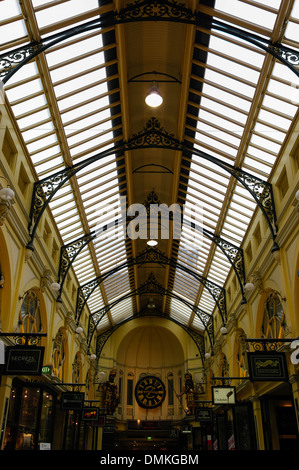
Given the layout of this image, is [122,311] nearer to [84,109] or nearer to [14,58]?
[84,109]

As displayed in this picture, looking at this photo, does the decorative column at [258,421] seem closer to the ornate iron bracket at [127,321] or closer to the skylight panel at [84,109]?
the skylight panel at [84,109]

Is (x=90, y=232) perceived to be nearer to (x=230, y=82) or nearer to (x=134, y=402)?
(x=230, y=82)

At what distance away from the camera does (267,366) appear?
11117 millimetres

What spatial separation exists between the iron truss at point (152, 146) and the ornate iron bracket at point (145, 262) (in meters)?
9.63

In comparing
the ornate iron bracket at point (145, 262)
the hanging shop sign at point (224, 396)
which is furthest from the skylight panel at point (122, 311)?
Result: the hanging shop sign at point (224, 396)

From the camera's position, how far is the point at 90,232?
19781 millimetres

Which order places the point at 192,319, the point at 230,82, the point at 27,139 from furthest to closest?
the point at 192,319 < the point at 27,139 < the point at 230,82

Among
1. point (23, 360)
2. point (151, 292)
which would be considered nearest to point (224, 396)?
point (23, 360)

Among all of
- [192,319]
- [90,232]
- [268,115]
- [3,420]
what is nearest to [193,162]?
[268,115]

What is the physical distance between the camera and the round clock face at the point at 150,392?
113 ft

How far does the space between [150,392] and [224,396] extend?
20253 millimetres

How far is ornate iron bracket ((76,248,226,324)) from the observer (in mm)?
23047
